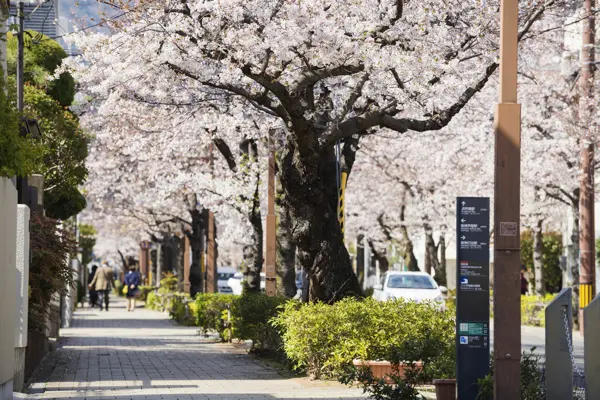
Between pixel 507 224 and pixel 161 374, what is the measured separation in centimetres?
708

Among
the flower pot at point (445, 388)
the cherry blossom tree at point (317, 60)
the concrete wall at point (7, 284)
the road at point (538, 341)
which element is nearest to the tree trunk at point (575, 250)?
the road at point (538, 341)

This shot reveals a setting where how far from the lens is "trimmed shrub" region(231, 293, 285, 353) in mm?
18812

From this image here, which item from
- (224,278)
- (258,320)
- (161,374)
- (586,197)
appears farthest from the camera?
(224,278)

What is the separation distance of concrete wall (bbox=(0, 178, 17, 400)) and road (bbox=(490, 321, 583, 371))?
1002 centimetres

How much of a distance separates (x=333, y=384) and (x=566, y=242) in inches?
1498

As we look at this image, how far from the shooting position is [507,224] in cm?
1076

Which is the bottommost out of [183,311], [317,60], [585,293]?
[183,311]

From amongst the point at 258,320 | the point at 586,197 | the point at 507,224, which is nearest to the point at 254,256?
the point at 258,320

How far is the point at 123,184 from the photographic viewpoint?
39.5 m

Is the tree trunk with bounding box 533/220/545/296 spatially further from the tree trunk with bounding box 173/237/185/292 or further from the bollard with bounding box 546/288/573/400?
the bollard with bounding box 546/288/573/400

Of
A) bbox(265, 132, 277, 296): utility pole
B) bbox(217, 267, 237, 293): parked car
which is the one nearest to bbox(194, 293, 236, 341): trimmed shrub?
bbox(265, 132, 277, 296): utility pole

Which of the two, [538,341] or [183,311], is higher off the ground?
[183,311]

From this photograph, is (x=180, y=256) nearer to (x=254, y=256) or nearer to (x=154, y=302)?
(x=154, y=302)

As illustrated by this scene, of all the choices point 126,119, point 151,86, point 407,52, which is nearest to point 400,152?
point 126,119
